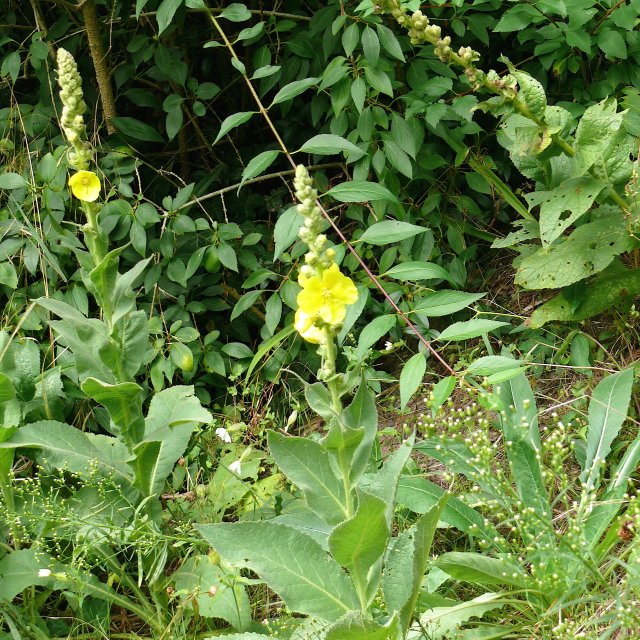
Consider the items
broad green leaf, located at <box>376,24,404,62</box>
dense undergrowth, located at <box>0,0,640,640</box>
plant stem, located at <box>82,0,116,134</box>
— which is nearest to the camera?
dense undergrowth, located at <box>0,0,640,640</box>

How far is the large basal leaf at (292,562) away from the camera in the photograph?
1.94 meters

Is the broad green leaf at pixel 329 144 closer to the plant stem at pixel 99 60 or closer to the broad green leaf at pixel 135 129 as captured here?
the broad green leaf at pixel 135 129

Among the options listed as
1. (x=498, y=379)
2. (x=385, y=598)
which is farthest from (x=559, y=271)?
(x=385, y=598)

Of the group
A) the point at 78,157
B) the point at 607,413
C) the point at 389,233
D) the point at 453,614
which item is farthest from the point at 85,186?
the point at 607,413

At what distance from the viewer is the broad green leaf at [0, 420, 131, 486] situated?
2.49 meters

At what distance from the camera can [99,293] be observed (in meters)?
2.40

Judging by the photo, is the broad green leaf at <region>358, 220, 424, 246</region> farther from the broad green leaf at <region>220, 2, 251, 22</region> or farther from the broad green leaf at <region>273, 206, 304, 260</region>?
the broad green leaf at <region>220, 2, 251, 22</region>

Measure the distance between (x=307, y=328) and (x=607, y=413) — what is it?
1130mm

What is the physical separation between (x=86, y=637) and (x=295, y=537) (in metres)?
0.82

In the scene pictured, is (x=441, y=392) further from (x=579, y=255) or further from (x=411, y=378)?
(x=579, y=255)

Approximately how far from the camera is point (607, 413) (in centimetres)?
244

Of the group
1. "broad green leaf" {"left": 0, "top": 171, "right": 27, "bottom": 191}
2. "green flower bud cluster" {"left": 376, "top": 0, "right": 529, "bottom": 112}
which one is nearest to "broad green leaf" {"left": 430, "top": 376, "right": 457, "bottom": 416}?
"green flower bud cluster" {"left": 376, "top": 0, "right": 529, "bottom": 112}

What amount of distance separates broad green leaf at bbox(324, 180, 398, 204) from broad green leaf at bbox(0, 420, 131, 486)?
1.04 meters

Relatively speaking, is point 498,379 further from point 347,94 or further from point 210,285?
point 210,285
